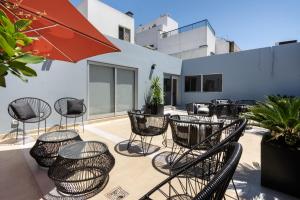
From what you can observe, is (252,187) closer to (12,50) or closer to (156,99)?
(12,50)

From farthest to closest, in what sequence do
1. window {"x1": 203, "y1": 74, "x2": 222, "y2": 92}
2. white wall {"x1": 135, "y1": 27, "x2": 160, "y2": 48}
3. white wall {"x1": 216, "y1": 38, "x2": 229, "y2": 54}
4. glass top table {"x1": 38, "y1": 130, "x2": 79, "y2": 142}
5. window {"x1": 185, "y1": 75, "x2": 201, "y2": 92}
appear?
1. white wall {"x1": 135, "y1": 27, "x2": 160, "y2": 48}
2. white wall {"x1": 216, "y1": 38, "x2": 229, "y2": 54}
3. window {"x1": 185, "y1": 75, "x2": 201, "y2": 92}
4. window {"x1": 203, "y1": 74, "x2": 222, "y2": 92}
5. glass top table {"x1": 38, "y1": 130, "x2": 79, "y2": 142}

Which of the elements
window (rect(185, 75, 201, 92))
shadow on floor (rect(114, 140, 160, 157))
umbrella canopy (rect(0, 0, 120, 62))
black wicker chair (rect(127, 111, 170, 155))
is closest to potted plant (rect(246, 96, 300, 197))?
black wicker chair (rect(127, 111, 170, 155))

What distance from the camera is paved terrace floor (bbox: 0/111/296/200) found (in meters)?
2.33

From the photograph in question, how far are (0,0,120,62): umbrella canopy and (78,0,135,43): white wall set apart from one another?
26.4 feet

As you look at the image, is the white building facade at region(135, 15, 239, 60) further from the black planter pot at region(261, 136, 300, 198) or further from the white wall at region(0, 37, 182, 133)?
the black planter pot at region(261, 136, 300, 198)

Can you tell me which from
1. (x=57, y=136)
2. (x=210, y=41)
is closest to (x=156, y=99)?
(x=57, y=136)

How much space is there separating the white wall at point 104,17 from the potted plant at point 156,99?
15.4 ft

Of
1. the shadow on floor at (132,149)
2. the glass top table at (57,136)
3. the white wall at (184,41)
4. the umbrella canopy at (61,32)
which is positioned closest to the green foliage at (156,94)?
the shadow on floor at (132,149)

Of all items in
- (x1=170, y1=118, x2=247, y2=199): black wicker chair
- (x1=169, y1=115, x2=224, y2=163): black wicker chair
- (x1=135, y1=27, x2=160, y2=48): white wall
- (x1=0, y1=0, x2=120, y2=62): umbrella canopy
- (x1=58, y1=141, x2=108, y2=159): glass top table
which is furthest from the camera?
(x1=135, y1=27, x2=160, y2=48): white wall

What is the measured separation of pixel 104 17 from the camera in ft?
36.6

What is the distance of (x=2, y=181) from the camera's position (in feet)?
8.54

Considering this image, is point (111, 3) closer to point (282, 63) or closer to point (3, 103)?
point (3, 103)

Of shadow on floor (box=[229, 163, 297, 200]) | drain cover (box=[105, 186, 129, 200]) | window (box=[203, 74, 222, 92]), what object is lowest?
drain cover (box=[105, 186, 129, 200])

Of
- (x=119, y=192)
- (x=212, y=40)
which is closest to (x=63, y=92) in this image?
(x=119, y=192)
